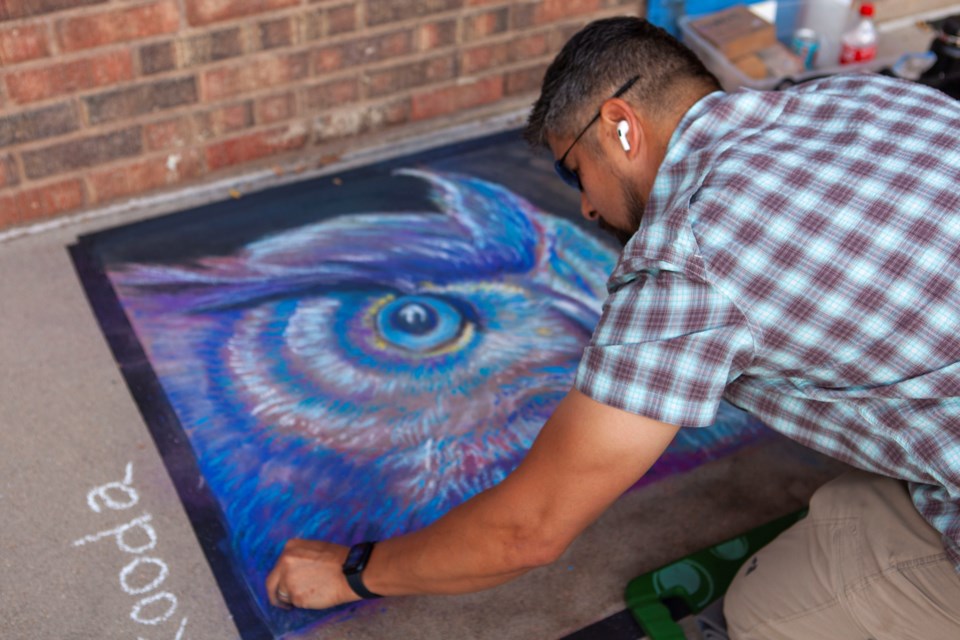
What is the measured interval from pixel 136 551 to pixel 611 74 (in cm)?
123

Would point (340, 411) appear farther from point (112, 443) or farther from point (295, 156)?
point (295, 156)

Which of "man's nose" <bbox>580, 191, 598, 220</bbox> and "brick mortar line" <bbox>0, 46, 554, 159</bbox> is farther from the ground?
"man's nose" <bbox>580, 191, 598, 220</bbox>

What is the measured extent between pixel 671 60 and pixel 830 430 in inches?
25.1

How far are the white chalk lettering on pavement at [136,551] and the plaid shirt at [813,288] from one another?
0.94 m

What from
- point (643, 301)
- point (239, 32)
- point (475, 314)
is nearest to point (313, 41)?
point (239, 32)

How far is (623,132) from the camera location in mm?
1626

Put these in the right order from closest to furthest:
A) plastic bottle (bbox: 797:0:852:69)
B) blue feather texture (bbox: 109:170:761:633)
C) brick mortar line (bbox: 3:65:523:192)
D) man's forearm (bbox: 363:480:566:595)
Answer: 1. man's forearm (bbox: 363:480:566:595)
2. blue feather texture (bbox: 109:170:761:633)
3. brick mortar line (bbox: 3:65:523:192)
4. plastic bottle (bbox: 797:0:852:69)

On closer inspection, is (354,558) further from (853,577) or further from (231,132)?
(231,132)

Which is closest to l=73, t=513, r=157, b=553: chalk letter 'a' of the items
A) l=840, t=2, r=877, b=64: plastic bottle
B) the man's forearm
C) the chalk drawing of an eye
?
the man's forearm

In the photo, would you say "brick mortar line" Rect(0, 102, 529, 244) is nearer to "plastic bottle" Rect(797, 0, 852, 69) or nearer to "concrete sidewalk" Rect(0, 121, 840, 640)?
"concrete sidewalk" Rect(0, 121, 840, 640)

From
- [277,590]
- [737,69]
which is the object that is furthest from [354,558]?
[737,69]

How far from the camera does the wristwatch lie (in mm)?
1690

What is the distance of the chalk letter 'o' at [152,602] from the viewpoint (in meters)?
1.83

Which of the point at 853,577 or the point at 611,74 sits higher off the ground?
the point at 611,74
